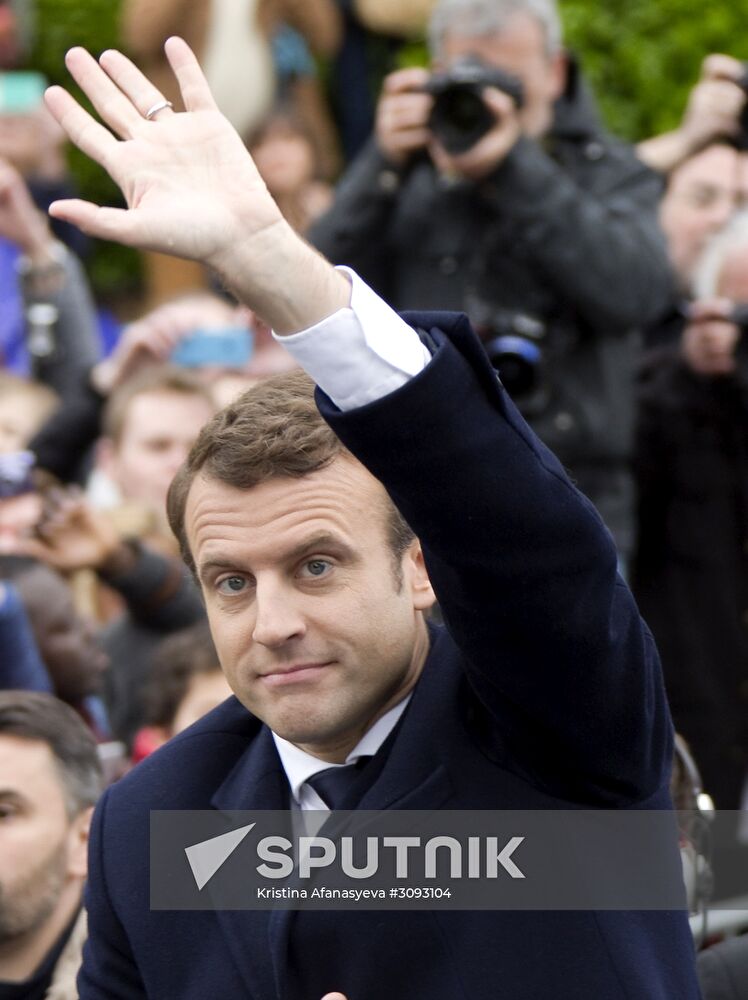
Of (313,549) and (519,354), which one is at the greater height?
(313,549)

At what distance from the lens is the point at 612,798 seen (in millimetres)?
1915

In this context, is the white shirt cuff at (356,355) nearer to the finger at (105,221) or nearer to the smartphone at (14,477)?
the finger at (105,221)

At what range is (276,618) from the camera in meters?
1.93

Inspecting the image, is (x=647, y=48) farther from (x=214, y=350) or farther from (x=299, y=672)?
(x=299, y=672)

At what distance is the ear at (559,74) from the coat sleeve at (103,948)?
2.73 meters

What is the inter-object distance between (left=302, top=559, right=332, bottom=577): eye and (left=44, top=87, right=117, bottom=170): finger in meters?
0.47

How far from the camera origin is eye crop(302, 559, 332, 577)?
1.98 metres

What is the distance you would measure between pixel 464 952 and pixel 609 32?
5.92 meters

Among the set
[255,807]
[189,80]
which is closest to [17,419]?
[255,807]

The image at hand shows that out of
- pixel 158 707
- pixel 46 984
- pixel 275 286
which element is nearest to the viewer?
pixel 275 286

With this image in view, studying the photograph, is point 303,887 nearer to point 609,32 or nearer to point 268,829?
point 268,829

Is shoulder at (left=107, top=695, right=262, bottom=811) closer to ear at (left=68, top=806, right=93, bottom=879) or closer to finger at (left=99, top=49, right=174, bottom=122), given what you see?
finger at (left=99, top=49, right=174, bottom=122)

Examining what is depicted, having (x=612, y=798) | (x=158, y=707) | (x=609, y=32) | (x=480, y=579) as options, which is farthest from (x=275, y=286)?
(x=609, y=32)

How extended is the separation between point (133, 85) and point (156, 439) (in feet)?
9.67
